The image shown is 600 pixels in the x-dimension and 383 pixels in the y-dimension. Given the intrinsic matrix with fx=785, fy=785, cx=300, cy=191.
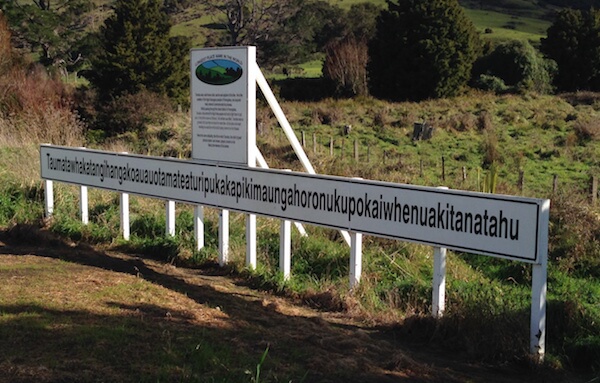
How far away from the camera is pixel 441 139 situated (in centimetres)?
2708

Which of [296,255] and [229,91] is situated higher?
[229,91]

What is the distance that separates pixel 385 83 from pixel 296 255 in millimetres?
40873

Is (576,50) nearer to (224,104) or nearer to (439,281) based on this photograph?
(224,104)

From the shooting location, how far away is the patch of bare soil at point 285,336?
508 cm

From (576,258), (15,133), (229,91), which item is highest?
(229,91)

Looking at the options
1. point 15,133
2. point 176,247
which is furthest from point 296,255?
point 15,133

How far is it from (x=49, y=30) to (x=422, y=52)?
26705mm

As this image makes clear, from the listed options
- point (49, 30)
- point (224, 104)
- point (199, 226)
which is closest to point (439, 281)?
point (224, 104)

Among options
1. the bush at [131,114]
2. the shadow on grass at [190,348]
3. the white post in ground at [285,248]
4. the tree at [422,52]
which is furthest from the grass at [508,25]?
the shadow on grass at [190,348]

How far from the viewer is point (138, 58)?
4066 cm

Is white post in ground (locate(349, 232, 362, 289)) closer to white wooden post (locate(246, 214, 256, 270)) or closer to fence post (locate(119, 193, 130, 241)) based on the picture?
white wooden post (locate(246, 214, 256, 270))

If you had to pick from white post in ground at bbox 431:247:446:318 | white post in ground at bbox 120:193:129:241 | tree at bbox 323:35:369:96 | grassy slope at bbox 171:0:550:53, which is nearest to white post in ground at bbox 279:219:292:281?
white post in ground at bbox 431:247:446:318

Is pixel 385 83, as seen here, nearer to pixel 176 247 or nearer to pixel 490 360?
pixel 176 247

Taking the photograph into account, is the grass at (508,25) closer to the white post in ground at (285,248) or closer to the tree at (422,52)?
the tree at (422,52)
